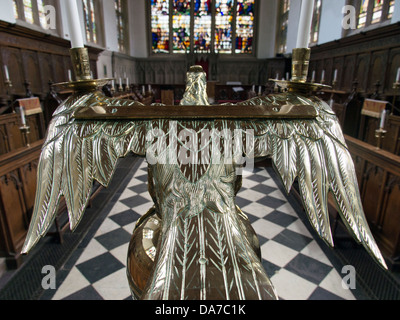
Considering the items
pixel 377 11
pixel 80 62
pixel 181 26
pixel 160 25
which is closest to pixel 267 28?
pixel 181 26

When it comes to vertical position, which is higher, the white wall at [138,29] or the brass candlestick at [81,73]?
the white wall at [138,29]

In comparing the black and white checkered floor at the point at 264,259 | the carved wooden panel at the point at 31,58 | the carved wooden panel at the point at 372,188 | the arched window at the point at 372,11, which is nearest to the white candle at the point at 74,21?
the black and white checkered floor at the point at 264,259

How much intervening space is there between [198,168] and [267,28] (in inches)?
620

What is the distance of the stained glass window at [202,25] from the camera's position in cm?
1408

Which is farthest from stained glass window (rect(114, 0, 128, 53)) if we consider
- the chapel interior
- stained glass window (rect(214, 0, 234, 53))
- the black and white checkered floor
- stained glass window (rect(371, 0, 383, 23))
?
the black and white checkered floor

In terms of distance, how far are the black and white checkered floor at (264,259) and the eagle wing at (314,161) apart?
1.77 meters

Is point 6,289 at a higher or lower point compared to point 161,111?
lower

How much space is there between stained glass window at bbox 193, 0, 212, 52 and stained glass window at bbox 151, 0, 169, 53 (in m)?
1.64

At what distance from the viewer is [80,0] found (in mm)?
8148

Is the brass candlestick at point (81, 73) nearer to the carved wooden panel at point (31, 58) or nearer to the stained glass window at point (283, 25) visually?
the carved wooden panel at point (31, 58)

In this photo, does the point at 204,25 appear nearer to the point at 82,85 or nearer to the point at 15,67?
the point at 15,67

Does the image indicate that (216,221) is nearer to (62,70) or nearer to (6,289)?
(6,289)

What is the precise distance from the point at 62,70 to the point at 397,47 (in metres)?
8.20
